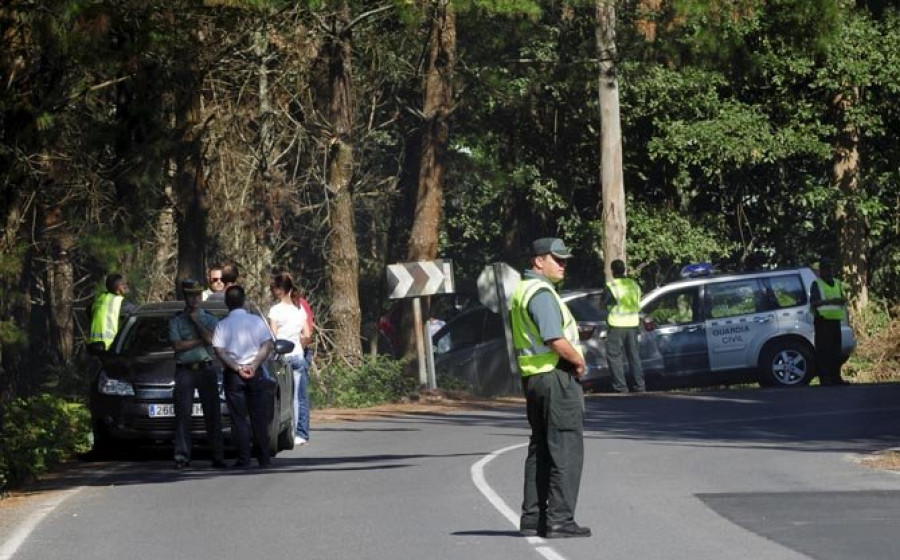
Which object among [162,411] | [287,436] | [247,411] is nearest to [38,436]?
[162,411]

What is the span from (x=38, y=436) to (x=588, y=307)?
1272 cm

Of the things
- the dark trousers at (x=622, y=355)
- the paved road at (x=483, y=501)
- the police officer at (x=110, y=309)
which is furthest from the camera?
the dark trousers at (x=622, y=355)

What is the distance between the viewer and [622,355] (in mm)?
27000

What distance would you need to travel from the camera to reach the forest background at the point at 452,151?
74.9 feet

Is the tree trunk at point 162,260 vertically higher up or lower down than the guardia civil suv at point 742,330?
higher up

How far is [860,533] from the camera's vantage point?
11.4 metres

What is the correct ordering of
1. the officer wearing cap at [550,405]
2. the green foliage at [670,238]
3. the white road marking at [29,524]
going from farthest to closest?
the green foliage at [670,238] → the white road marking at [29,524] → the officer wearing cap at [550,405]

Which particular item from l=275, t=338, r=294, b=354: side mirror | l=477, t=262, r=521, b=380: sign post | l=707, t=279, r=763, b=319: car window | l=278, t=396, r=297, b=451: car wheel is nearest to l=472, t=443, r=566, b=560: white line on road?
l=275, t=338, r=294, b=354: side mirror

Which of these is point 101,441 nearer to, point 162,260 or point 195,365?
point 195,365

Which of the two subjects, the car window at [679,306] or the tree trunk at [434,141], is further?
the tree trunk at [434,141]

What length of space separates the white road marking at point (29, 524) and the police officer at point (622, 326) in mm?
12278

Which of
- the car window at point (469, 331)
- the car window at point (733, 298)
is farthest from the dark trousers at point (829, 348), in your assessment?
the car window at point (469, 331)

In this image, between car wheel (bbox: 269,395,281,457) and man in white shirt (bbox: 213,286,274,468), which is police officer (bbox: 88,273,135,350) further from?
man in white shirt (bbox: 213,286,274,468)

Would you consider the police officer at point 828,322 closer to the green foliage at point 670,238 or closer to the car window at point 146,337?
the green foliage at point 670,238
